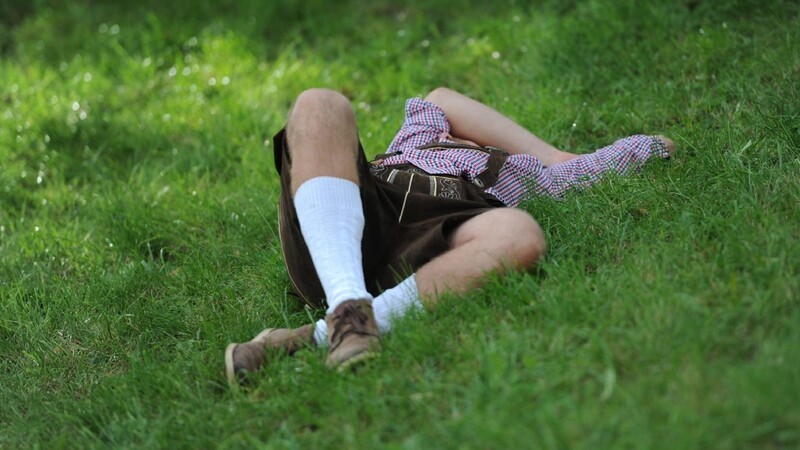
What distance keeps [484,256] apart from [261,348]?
71 centimetres

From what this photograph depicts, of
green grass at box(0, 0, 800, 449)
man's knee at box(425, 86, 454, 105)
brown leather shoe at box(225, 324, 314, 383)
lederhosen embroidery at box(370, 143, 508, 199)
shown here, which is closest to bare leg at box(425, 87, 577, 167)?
man's knee at box(425, 86, 454, 105)

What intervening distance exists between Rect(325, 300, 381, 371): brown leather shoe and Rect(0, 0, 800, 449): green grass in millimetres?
60

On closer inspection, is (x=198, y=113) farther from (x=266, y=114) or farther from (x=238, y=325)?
(x=238, y=325)

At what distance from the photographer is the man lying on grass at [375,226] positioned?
8.50 ft

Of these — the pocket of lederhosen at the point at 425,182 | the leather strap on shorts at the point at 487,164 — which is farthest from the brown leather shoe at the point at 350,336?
the leather strap on shorts at the point at 487,164

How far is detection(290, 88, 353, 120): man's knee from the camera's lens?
2855mm

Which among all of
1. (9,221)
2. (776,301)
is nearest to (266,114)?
(9,221)

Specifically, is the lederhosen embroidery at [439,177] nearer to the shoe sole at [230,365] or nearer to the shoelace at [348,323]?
the shoelace at [348,323]

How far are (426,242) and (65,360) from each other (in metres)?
1.31

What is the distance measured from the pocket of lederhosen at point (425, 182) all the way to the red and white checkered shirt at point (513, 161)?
62mm

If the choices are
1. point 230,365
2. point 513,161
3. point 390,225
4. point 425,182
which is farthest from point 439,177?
point 230,365

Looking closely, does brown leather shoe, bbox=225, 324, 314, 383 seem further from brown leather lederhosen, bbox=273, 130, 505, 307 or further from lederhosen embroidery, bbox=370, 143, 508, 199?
lederhosen embroidery, bbox=370, 143, 508, 199

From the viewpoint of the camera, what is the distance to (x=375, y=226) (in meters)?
2.86

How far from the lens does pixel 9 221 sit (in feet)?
13.8
